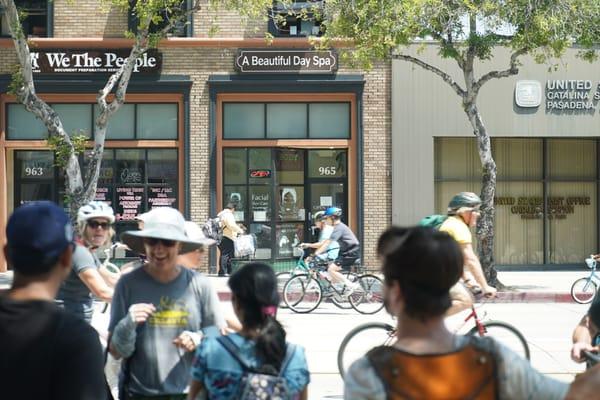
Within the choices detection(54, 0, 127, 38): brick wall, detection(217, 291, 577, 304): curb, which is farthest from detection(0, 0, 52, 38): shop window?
detection(217, 291, 577, 304): curb

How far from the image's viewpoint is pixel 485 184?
19500 millimetres

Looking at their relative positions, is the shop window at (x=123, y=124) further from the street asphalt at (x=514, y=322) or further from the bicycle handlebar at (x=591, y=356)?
the bicycle handlebar at (x=591, y=356)

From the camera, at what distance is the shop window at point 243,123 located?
75.4ft

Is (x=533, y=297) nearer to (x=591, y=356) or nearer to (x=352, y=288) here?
(x=352, y=288)

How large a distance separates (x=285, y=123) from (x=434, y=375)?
2047cm

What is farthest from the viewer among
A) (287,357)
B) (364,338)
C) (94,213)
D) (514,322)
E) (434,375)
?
(514,322)

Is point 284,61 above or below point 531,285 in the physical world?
above

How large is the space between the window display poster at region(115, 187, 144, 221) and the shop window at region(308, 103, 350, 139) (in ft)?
15.4

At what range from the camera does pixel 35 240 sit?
2.78 metres

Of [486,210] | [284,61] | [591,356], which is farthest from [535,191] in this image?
[591,356]

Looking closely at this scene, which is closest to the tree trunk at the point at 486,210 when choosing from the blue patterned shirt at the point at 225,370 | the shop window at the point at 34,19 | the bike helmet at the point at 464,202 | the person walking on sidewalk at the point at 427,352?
the bike helmet at the point at 464,202

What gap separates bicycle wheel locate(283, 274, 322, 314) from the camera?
1584 cm

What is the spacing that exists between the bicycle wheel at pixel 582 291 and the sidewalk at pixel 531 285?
36 cm

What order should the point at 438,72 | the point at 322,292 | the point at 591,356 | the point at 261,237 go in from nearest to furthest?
1. the point at 591,356
2. the point at 322,292
3. the point at 438,72
4. the point at 261,237
